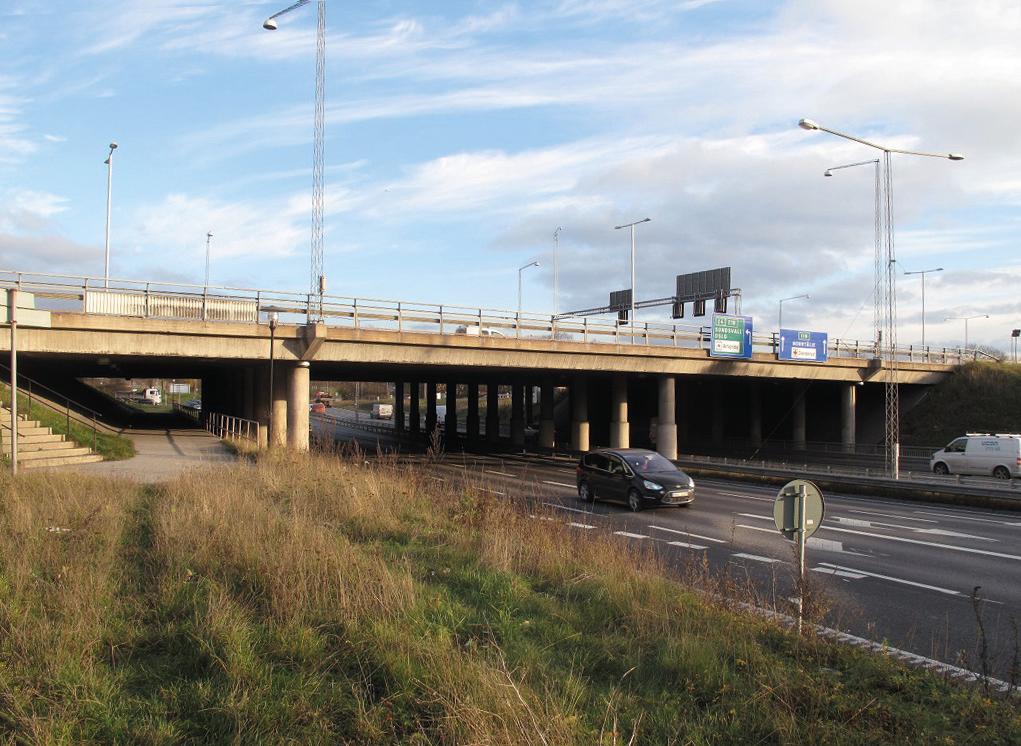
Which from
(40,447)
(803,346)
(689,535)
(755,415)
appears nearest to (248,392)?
(40,447)

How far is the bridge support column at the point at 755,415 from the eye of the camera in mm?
54125

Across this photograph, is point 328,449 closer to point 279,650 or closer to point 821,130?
point 279,650

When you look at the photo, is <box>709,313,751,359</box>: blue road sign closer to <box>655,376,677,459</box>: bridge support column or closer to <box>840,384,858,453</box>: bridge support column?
<box>655,376,677,459</box>: bridge support column

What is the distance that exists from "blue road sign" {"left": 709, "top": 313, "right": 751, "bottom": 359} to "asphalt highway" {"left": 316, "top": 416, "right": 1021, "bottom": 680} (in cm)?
1543

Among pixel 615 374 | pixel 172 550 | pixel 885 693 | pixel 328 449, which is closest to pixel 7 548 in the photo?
pixel 172 550

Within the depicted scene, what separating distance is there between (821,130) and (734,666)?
2151cm

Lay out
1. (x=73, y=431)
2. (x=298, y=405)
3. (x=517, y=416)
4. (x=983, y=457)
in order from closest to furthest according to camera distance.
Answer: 1. (x=73, y=431)
2. (x=298, y=405)
3. (x=983, y=457)
4. (x=517, y=416)

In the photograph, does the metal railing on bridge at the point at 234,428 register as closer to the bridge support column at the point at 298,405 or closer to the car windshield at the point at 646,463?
the bridge support column at the point at 298,405

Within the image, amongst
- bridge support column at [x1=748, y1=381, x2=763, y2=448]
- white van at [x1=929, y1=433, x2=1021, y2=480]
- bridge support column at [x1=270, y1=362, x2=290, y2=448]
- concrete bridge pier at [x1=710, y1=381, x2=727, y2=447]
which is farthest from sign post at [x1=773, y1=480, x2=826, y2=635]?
concrete bridge pier at [x1=710, y1=381, x2=727, y2=447]

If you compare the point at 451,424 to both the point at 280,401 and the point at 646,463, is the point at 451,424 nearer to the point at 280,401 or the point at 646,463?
the point at 280,401

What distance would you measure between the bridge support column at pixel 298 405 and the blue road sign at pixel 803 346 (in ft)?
84.6

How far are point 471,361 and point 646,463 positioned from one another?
14.3m

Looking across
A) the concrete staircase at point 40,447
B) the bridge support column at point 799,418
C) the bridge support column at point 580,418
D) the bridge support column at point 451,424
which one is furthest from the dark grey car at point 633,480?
the bridge support column at point 799,418

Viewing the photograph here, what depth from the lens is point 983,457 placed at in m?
31.7
